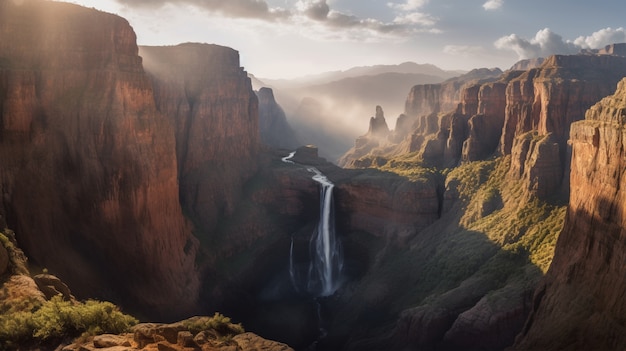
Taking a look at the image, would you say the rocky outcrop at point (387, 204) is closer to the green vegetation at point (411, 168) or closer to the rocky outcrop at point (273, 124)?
the green vegetation at point (411, 168)

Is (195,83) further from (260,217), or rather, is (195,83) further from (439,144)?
(439,144)

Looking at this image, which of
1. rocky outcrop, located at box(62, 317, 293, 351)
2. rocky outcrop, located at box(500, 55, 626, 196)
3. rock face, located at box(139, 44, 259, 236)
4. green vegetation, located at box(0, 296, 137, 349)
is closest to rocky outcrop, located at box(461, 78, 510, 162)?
rocky outcrop, located at box(500, 55, 626, 196)

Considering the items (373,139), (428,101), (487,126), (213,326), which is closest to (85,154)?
(213,326)

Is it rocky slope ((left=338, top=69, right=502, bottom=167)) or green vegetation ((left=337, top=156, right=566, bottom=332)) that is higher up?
rocky slope ((left=338, top=69, right=502, bottom=167))

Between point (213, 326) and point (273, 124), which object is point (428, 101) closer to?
point (273, 124)

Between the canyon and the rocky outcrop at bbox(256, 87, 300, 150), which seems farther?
the rocky outcrop at bbox(256, 87, 300, 150)

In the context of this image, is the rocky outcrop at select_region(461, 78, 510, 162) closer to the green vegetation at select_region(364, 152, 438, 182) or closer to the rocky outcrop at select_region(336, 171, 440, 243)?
the green vegetation at select_region(364, 152, 438, 182)

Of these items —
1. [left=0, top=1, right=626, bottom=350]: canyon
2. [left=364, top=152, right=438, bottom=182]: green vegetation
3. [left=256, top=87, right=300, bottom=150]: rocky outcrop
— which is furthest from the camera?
[left=256, top=87, right=300, bottom=150]: rocky outcrop
